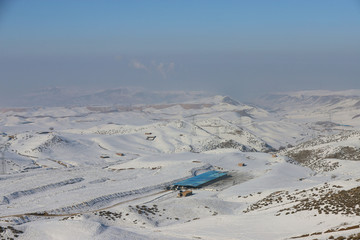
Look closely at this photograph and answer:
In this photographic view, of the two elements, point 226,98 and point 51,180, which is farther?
point 226,98

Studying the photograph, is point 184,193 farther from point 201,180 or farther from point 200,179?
point 200,179

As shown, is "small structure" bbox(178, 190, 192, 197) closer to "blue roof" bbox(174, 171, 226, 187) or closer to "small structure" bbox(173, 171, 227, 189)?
"small structure" bbox(173, 171, 227, 189)

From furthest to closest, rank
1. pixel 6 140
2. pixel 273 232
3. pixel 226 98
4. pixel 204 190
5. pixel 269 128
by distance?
pixel 226 98 < pixel 269 128 < pixel 6 140 < pixel 204 190 < pixel 273 232

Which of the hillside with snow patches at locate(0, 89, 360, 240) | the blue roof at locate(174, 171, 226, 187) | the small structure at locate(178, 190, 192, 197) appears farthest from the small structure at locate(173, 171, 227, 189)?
the small structure at locate(178, 190, 192, 197)

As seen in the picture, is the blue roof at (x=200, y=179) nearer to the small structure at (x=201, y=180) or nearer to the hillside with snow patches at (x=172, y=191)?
the small structure at (x=201, y=180)

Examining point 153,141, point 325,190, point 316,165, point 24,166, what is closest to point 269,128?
point 153,141

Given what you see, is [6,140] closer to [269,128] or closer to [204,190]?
[204,190]

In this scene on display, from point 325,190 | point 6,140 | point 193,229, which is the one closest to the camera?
point 193,229

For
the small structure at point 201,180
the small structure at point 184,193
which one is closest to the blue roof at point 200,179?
the small structure at point 201,180
